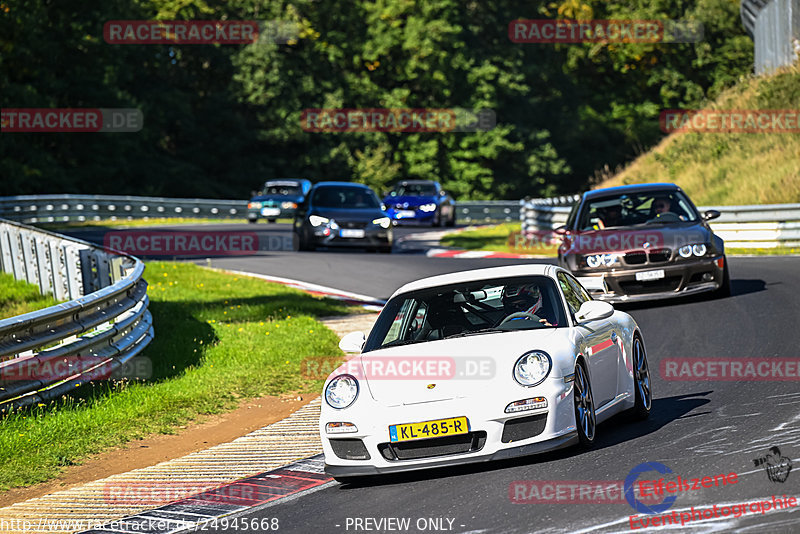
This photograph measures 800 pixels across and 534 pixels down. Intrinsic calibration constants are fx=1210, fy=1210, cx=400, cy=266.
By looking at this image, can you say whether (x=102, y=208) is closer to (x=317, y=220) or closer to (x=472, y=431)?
(x=317, y=220)

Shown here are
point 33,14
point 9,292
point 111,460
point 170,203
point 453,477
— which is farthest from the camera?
point 33,14

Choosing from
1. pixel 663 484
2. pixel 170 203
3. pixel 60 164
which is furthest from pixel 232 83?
pixel 663 484

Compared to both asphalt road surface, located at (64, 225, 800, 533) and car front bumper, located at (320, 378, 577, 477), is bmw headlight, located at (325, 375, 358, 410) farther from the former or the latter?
asphalt road surface, located at (64, 225, 800, 533)

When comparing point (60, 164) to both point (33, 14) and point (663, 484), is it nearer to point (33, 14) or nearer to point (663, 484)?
point (33, 14)

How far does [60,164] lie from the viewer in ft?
181

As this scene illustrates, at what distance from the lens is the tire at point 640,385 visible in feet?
28.5

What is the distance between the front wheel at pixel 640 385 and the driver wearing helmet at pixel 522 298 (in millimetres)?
950

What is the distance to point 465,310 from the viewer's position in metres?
8.56

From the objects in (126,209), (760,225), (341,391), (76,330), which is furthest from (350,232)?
(126,209)

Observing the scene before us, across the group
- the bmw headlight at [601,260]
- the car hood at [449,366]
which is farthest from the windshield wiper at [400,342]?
the bmw headlight at [601,260]

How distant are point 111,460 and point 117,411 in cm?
137

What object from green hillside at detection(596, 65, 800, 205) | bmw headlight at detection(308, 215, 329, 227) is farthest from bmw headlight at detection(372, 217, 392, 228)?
green hillside at detection(596, 65, 800, 205)
